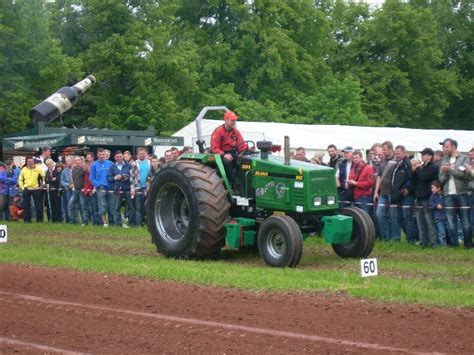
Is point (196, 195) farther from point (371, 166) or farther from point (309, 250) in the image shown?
point (371, 166)

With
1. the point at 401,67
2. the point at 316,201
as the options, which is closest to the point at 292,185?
the point at 316,201

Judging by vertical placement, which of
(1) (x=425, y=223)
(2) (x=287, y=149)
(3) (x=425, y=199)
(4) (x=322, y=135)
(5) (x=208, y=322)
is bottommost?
(5) (x=208, y=322)

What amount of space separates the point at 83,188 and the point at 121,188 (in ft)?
5.12

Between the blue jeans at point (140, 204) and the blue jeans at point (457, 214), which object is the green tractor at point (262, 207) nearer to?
the blue jeans at point (457, 214)

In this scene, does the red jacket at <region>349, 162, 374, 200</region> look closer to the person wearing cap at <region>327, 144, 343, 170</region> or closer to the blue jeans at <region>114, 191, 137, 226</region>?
the person wearing cap at <region>327, 144, 343, 170</region>

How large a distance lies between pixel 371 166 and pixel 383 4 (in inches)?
1964

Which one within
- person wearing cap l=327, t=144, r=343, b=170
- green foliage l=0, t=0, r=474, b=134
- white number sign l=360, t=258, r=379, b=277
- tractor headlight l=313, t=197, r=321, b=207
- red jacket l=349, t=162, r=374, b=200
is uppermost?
green foliage l=0, t=0, r=474, b=134

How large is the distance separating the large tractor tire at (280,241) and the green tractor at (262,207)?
0.02 meters

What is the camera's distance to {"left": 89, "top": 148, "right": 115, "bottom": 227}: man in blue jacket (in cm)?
2138

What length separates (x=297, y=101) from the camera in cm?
5506

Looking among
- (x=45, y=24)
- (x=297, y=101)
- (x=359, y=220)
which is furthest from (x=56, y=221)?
(x=297, y=101)

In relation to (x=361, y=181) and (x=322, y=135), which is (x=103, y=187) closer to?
(x=361, y=181)

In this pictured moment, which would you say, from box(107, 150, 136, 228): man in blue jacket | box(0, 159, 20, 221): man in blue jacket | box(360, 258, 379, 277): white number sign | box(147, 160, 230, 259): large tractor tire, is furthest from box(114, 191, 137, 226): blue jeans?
box(360, 258, 379, 277): white number sign

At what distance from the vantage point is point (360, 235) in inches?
555
